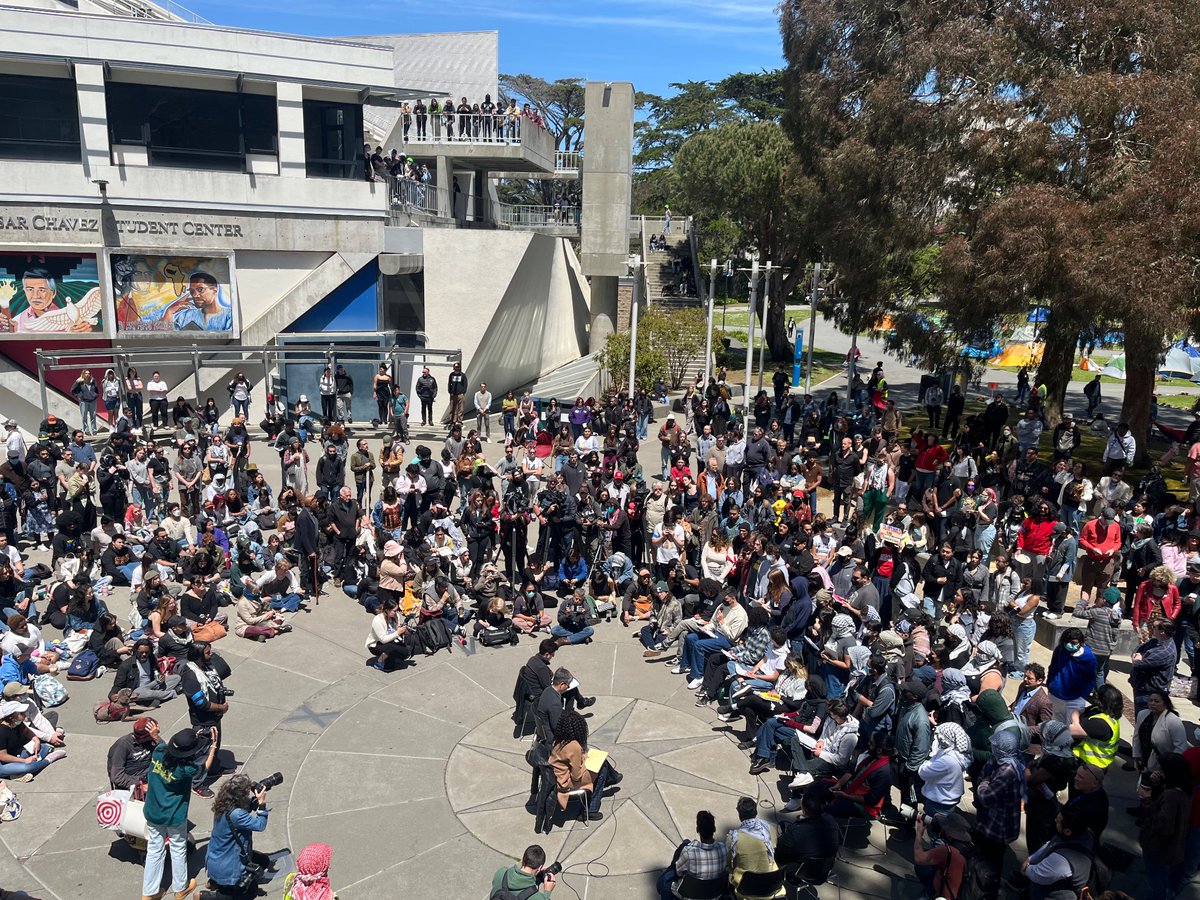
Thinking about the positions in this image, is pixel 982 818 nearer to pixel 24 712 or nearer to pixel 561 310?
pixel 24 712

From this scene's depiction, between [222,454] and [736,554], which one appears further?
[222,454]

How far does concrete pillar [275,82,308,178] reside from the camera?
78.4 ft

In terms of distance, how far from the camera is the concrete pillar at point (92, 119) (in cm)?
2223

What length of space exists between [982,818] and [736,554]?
5.94 metres

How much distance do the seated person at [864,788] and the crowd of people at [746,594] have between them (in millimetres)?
24

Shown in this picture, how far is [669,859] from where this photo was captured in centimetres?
820

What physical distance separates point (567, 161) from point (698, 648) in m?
29.3

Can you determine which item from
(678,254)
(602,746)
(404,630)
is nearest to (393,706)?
(404,630)

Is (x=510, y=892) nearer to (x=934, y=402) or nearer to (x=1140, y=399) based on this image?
(x=1140, y=399)

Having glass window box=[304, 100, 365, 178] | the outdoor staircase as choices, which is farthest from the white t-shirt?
the outdoor staircase

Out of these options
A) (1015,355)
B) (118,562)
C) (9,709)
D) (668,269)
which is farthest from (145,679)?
(668,269)

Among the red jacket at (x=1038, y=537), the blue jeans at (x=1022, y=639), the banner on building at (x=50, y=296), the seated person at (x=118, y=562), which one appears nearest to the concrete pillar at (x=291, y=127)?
the banner on building at (x=50, y=296)

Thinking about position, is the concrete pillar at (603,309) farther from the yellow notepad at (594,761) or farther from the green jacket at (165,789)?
the green jacket at (165,789)

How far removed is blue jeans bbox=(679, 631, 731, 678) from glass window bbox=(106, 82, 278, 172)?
19.2m
